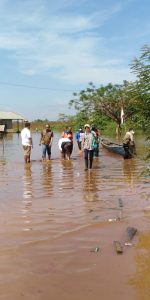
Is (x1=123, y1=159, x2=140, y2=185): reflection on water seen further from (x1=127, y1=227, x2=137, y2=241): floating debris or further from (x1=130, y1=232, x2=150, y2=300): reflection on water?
(x1=130, y1=232, x2=150, y2=300): reflection on water

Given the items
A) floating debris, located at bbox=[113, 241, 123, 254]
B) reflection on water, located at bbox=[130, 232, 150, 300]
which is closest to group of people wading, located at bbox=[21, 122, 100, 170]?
reflection on water, located at bbox=[130, 232, 150, 300]

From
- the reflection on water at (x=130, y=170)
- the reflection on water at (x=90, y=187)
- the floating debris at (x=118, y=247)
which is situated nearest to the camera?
the floating debris at (x=118, y=247)

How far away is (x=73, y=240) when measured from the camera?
6.86m

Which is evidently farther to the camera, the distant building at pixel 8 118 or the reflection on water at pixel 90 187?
the distant building at pixel 8 118

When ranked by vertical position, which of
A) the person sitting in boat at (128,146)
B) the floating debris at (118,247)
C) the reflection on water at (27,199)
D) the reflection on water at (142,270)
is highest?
the person sitting in boat at (128,146)

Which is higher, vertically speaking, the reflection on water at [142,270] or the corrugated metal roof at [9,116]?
the corrugated metal roof at [9,116]

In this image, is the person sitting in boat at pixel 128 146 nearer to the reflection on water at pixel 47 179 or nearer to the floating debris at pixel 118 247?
the reflection on water at pixel 47 179

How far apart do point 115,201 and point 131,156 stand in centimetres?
1142

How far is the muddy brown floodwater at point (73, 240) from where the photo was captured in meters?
4.98

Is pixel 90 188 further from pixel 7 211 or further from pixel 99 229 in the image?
pixel 99 229

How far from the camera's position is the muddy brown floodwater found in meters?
4.98

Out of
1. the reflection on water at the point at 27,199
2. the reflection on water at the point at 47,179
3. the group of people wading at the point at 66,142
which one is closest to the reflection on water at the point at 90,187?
the reflection on water at the point at 47,179

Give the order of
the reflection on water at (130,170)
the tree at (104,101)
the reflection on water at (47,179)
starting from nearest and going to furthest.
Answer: the reflection on water at (47,179)
the reflection on water at (130,170)
the tree at (104,101)

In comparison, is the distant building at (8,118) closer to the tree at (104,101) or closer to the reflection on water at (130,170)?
the tree at (104,101)
